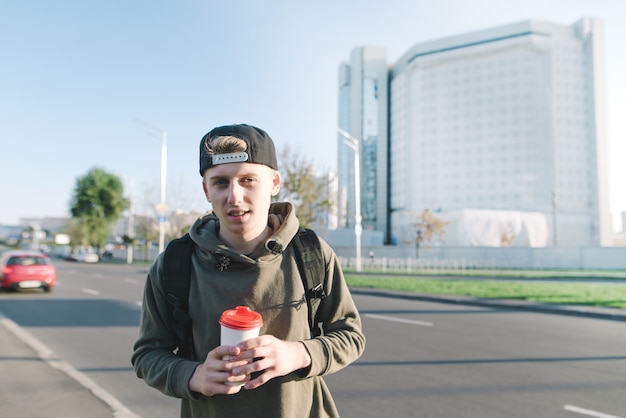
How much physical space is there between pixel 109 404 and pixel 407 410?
294 centimetres

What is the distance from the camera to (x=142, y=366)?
1427mm

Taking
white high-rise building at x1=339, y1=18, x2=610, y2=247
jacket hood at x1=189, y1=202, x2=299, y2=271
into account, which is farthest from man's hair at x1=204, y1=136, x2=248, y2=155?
white high-rise building at x1=339, y1=18, x2=610, y2=247

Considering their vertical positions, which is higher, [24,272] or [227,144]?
[227,144]

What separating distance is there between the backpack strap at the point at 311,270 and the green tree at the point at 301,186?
907 inches

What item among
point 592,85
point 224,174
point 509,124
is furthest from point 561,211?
point 224,174

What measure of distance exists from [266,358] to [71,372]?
17.1ft

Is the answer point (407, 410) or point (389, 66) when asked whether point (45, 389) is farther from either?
point (389, 66)

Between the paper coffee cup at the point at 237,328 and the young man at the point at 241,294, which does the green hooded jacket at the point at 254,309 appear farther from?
the paper coffee cup at the point at 237,328

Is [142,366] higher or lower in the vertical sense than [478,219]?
lower

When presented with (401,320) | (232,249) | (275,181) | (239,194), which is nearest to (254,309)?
(232,249)

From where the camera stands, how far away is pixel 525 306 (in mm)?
11398

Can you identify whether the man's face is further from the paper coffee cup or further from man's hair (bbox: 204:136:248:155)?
the paper coffee cup

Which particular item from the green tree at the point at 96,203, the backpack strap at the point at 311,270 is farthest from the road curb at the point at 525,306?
the green tree at the point at 96,203

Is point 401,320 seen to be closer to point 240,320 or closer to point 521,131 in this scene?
point 240,320
